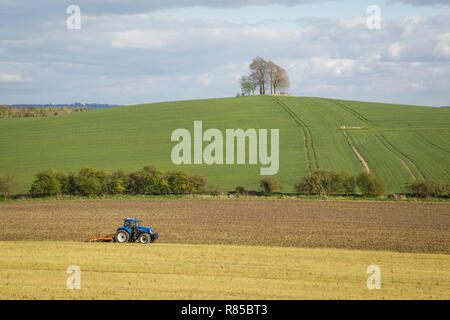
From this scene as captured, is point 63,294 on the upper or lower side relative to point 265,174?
lower

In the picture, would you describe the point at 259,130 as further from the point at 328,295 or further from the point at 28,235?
the point at 328,295

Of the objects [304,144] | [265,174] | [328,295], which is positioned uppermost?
[304,144]

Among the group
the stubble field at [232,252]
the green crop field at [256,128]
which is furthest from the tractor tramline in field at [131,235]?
the green crop field at [256,128]

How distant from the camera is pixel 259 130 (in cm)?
6044

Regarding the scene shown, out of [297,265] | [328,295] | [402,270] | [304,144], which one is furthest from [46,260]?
[304,144]

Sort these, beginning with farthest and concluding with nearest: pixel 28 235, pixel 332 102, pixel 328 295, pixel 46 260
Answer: pixel 332 102
pixel 28 235
pixel 46 260
pixel 328 295

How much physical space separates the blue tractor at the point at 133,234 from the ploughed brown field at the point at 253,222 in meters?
1.13

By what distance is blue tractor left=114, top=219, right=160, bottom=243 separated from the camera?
73.3 feet

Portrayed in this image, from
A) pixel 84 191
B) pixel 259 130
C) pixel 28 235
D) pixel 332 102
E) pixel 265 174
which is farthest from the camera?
pixel 332 102

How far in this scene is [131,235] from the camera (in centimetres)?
2253

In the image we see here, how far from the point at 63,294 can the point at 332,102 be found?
74808mm

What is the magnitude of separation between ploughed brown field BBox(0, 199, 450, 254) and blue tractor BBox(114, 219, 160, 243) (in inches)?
44.3

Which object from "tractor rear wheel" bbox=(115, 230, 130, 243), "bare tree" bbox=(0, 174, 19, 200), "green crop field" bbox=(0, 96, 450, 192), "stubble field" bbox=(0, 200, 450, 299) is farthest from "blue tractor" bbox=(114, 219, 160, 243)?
"bare tree" bbox=(0, 174, 19, 200)

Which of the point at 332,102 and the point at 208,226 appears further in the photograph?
the point at 332,102
